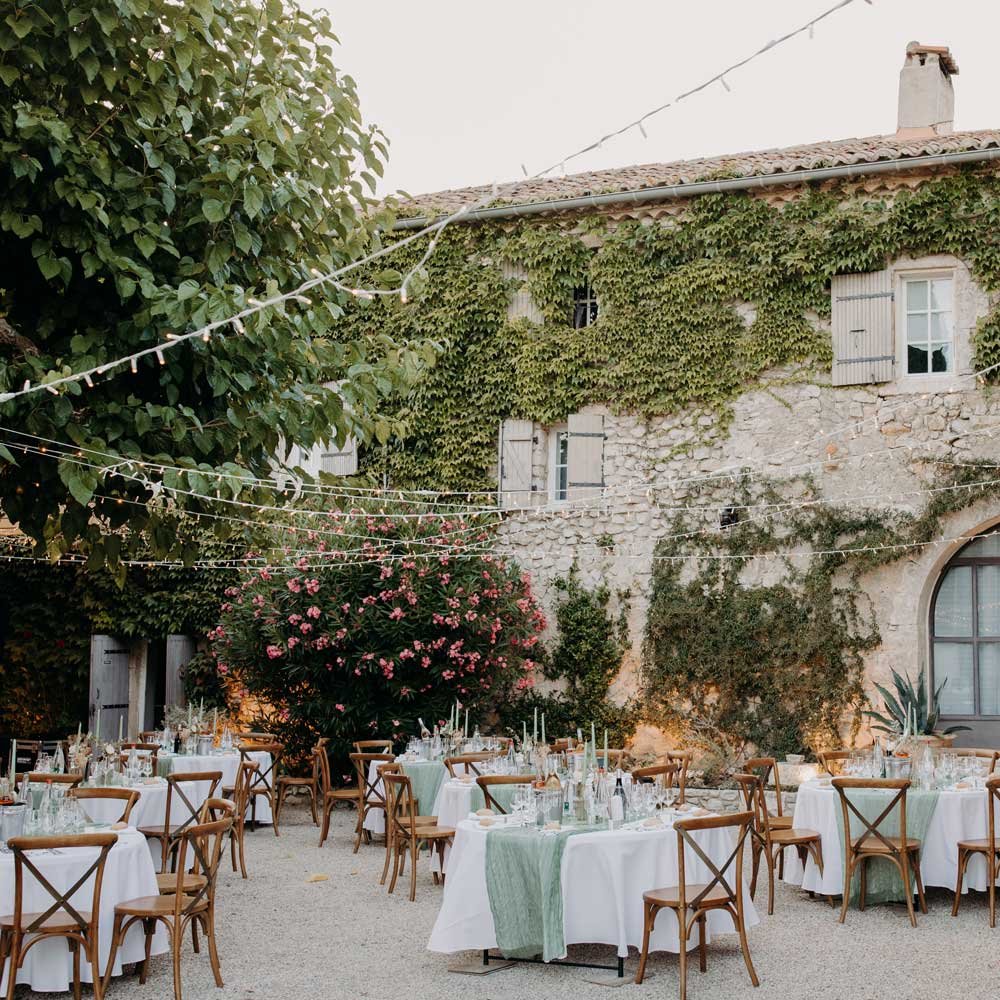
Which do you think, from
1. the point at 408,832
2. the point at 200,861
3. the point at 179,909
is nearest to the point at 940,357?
the point at 408,832

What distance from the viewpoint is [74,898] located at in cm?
534

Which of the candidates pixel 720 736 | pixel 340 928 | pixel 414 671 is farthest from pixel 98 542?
pixel 720 736

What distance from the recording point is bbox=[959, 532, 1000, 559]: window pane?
1185 centimetres

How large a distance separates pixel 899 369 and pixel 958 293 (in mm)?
917

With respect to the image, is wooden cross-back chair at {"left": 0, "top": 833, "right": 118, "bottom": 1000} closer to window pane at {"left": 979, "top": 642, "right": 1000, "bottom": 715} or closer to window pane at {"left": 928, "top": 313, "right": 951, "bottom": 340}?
window pane at {"left": 979, "top": 642, "right": 1000, "bottom": 715}

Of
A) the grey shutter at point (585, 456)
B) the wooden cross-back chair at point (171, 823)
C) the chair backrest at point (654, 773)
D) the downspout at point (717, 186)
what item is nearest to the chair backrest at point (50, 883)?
the wooden cross-back chair at point (171, 823)

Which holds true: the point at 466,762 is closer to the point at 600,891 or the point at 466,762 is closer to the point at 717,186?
the point at 600,891

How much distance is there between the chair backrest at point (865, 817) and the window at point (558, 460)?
6.75 meters

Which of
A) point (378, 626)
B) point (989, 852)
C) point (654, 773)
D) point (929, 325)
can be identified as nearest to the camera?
point (989, 852)

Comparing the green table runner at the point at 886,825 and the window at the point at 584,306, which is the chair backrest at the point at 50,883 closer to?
the green table runner at the point at 886,825

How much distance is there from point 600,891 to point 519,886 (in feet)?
1.29

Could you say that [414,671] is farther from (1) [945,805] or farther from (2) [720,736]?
(1) [945,805]

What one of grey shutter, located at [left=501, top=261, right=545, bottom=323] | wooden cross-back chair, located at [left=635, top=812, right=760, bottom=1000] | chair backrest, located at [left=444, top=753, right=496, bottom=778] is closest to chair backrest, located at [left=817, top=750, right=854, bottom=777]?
chair backrest, located at [left=444, top=753, right=496, bottom=778]

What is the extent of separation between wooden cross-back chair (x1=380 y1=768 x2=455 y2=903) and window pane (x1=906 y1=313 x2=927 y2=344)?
7.15 m
